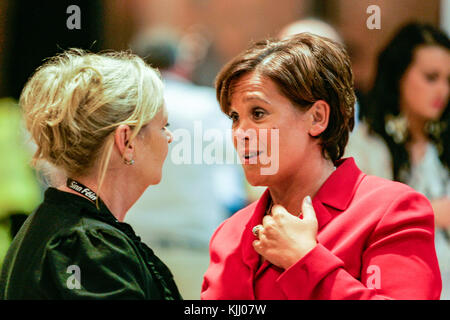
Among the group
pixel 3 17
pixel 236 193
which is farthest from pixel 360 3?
pixel 3 17

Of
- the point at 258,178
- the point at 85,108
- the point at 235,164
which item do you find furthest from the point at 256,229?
the point at 235,164

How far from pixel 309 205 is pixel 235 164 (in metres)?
1.55

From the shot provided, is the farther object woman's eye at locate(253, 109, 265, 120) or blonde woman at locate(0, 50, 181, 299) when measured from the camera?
woman's eye at locate(253, 109, 265, 120)

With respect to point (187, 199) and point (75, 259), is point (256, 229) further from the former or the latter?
point (187, 199)

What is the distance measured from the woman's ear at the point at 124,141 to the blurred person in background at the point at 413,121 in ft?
5.54

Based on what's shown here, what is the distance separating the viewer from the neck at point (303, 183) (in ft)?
5.63

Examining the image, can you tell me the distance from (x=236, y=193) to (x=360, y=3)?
56.1 inches

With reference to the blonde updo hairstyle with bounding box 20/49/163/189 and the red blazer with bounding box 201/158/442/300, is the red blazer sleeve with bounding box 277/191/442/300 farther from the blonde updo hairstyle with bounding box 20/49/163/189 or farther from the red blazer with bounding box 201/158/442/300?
the blonde updo hairstyle with bounding box 20/49/163/189

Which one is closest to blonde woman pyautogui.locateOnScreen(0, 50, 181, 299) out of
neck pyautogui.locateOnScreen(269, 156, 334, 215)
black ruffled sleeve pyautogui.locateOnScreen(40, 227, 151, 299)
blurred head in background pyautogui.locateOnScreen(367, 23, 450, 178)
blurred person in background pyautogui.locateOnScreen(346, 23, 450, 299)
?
black ruffled sleeve pyautogui.locateOnScreen(40, 227, 151, 299)

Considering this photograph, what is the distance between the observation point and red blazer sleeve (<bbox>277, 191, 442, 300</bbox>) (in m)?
1.47

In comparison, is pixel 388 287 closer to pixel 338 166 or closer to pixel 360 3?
pixel 338 166

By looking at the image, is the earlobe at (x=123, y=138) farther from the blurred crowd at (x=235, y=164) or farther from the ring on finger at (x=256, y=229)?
the blurred crowd at (x=235, y=164)

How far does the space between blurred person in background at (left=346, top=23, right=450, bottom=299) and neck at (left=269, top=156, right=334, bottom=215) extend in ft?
4.83

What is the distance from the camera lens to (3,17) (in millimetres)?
2369
